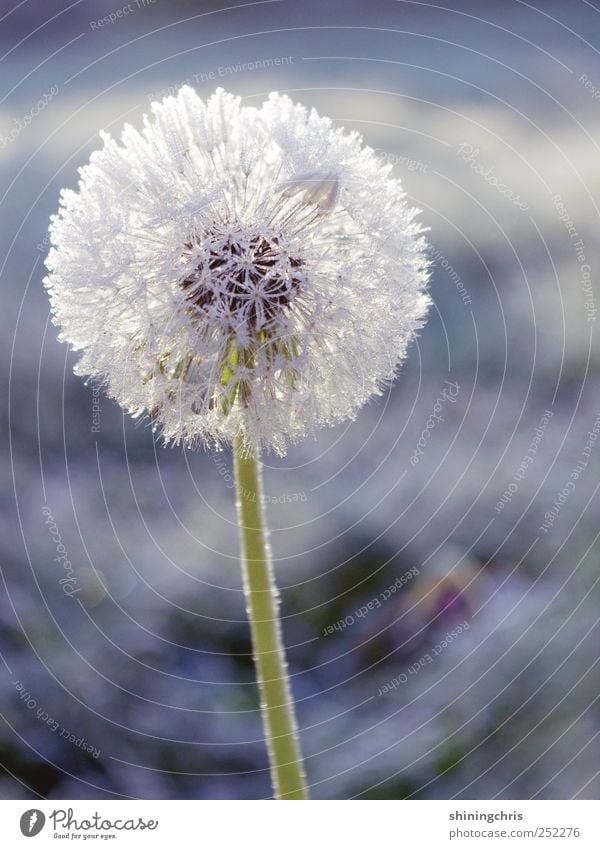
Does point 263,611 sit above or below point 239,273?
below

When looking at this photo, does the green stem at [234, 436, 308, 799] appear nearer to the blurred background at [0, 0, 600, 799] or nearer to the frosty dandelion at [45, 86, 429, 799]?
the frosty dandelion at [45, 86, 429, 799]

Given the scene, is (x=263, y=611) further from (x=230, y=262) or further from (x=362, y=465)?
(x=362, y=465)

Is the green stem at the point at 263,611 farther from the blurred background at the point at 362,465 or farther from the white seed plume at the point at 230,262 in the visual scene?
the blurred background at the point at 362,465

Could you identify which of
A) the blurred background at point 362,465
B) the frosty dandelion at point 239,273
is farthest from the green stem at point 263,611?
the blurred background at point 362,465

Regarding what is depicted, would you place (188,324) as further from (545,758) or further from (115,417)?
(545,758)

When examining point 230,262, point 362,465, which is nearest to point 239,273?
point 230,262

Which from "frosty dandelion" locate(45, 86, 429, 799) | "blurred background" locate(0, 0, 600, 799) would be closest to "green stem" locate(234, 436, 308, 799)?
"frosty dandelion" locate(45, 86, 429, 799)
